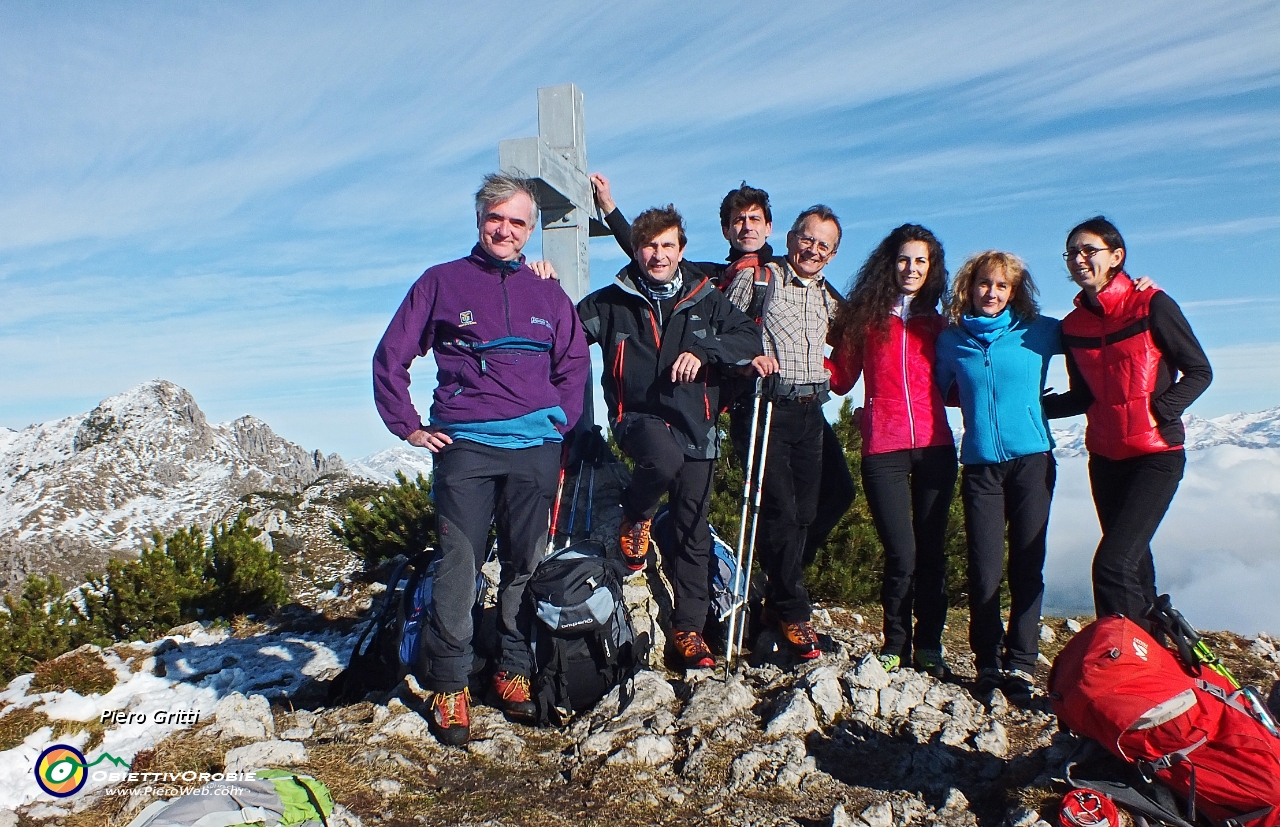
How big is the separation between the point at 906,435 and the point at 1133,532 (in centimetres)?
128

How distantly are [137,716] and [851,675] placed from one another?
4510mm

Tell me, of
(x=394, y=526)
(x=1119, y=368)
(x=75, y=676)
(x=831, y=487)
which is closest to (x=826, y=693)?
(x=831, y=487)

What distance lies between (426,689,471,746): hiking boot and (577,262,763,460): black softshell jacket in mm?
1822

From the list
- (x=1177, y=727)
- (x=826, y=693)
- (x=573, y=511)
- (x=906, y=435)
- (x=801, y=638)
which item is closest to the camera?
(x=1177, y=727)

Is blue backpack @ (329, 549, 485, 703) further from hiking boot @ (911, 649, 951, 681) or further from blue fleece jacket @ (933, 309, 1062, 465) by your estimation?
blue fleece jacket @ (933, 309, 1062, 465)

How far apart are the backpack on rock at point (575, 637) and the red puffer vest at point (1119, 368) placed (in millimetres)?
2925

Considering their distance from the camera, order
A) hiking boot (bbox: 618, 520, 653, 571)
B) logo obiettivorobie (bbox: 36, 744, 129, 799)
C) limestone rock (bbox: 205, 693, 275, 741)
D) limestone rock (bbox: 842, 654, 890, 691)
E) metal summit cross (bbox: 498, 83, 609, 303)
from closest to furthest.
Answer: logo obiettivorobie (bbox: 36, 744, 129, 799), limestone rock (bbox: 205, 693, 275, 741), limestone rock (bbox: 842, 654, 890, 691), hiking boot (bbox: 618, 520, 653, 571), metal summit cross (bbox: 498, 83, 609, 303)

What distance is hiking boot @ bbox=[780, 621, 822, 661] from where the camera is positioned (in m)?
5.54

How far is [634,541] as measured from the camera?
5.86 m

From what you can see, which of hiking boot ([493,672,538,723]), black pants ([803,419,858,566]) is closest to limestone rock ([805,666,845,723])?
black pants ([803,419,858,566])

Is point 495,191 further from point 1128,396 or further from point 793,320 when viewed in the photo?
point 1128,396

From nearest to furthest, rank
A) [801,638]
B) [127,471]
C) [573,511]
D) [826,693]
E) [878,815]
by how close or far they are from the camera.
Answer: [878,815], [826,693], [801,638], [573,511], [127,471]

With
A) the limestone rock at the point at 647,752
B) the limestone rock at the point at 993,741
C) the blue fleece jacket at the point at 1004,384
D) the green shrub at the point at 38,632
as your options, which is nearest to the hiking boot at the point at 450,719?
the limestone rock at the point at 647,752

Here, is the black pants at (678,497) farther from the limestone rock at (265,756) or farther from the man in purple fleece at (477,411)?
the limestone rock at (265,756)
